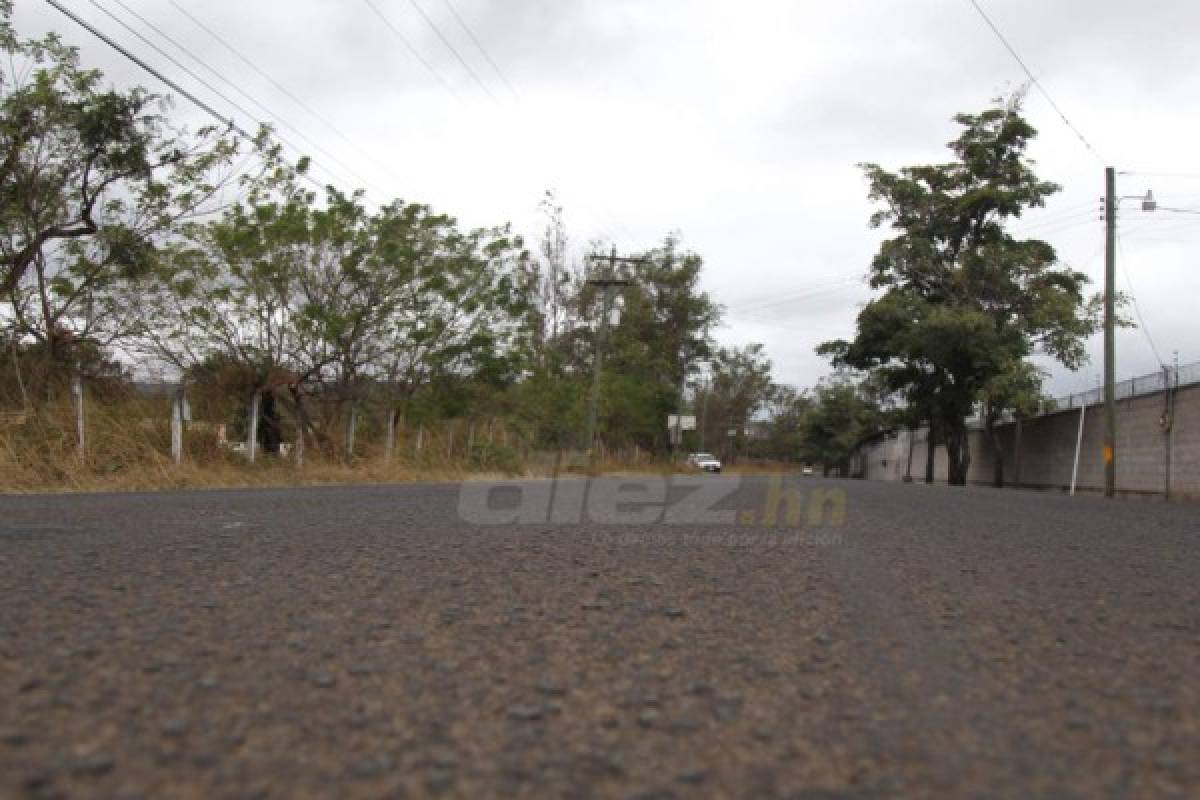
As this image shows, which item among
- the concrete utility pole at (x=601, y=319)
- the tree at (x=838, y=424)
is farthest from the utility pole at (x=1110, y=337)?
the tree at (x=838, y=424)

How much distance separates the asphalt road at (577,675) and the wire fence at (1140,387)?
19438 millimetres

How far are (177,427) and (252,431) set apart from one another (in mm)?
1940

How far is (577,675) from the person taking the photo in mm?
2133

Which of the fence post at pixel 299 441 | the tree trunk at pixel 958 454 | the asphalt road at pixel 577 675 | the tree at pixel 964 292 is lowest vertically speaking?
the asphalt road at pixel 577 675

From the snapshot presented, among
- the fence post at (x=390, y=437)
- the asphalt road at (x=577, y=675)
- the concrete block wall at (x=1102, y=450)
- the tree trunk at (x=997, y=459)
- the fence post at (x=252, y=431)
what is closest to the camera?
the asphalt road at (x=577, y=675)

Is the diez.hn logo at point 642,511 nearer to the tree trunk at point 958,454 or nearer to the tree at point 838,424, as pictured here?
the tree trunk at point 958,454

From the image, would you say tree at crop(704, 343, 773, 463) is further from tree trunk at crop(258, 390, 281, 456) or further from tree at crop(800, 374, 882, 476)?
tree trunk at crop(258, 390, 281, 456)

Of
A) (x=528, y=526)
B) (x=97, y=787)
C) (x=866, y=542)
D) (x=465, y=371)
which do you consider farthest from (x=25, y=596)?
(x=465, y=371)

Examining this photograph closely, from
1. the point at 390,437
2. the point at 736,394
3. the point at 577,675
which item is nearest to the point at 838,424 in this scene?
the point at 736,394

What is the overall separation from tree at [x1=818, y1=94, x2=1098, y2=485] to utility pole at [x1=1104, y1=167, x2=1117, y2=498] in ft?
13.5

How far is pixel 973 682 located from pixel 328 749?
1455 mm

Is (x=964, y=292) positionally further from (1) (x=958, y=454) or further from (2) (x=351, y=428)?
(2) (x=351, y=428)

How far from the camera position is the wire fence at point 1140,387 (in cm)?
2090

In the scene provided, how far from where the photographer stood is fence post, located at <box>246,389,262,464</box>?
13.5m
